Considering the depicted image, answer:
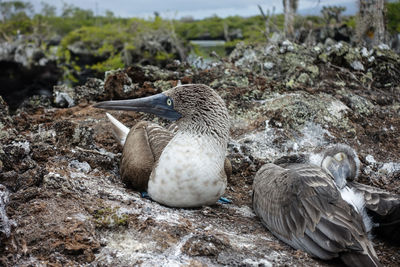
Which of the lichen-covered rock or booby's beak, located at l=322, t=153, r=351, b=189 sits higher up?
the lichen-covered rock

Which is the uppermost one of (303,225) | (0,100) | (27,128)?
(0,100)

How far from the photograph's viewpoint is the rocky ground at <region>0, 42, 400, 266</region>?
2.75 m

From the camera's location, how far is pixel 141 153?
4203 mm

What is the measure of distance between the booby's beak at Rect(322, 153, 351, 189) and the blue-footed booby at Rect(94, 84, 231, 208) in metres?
1.09

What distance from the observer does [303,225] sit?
10.1 ft

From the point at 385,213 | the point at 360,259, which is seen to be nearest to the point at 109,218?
the point at 360,259

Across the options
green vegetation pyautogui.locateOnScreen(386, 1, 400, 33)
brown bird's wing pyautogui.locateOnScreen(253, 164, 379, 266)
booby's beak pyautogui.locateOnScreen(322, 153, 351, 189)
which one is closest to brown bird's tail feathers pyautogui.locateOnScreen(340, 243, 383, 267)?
brown bird's wing pyautogui.locateOnScreen(253, 164, 379, 266)

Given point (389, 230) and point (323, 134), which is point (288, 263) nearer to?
point (389, 230)

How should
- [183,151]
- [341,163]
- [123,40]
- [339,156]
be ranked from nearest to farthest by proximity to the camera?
1. [183,151]
2. [341,163]
3. [339,156]
4. [123,40]

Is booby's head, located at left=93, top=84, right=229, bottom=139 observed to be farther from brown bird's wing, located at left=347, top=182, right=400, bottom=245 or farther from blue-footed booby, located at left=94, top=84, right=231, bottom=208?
brown bird's wing, located at left=347, top=182, right=400, bottom=245

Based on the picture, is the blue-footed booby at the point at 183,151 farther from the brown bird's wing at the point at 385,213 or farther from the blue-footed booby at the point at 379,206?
the brown bird's wing at the point at 385,213

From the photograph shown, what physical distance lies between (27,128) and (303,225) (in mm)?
4312

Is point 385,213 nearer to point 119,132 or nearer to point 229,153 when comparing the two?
point 229,153

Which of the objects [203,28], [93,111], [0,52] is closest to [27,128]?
[93,111]
